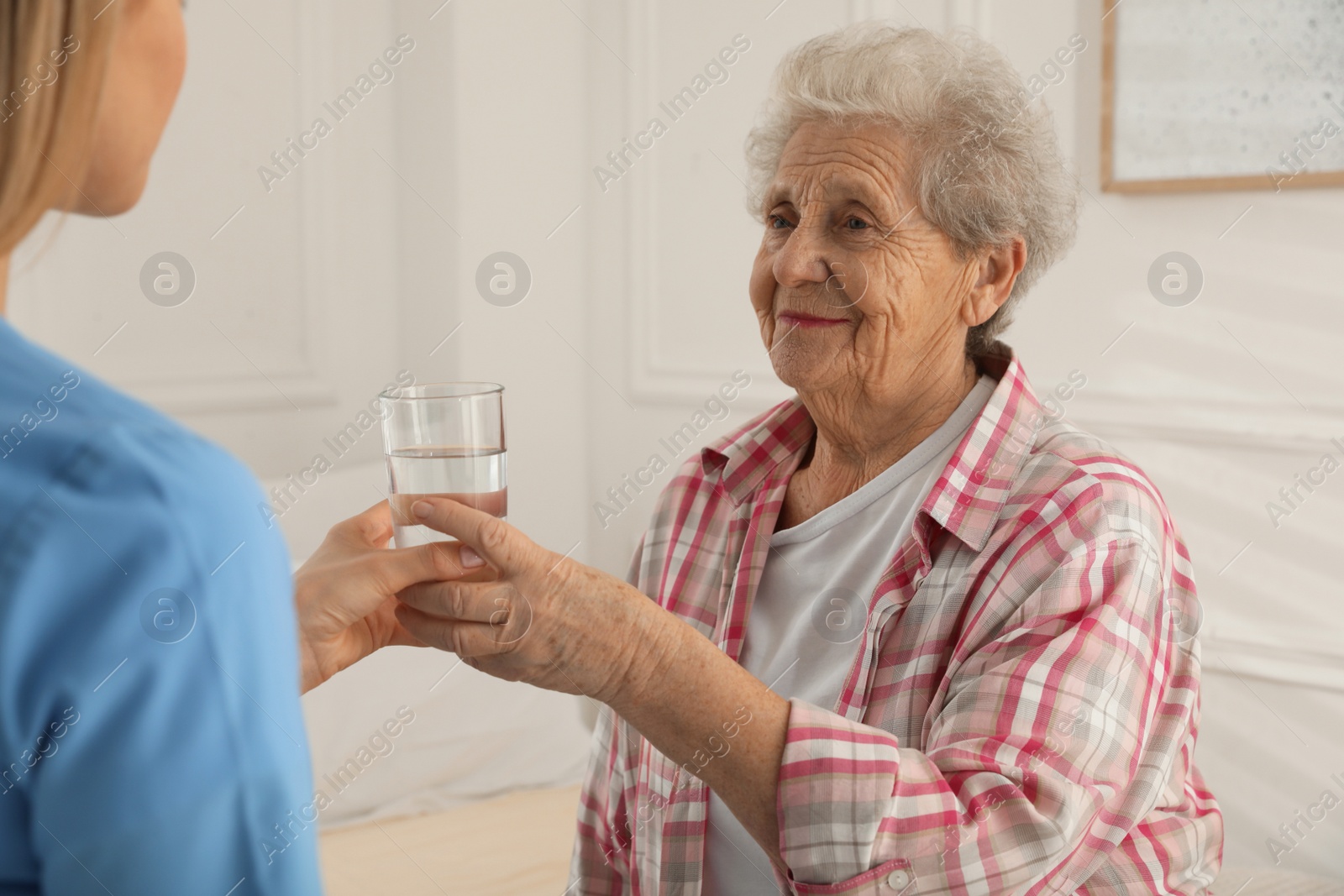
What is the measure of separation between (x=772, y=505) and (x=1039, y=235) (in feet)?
1.75

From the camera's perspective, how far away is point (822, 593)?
1418 millimetres

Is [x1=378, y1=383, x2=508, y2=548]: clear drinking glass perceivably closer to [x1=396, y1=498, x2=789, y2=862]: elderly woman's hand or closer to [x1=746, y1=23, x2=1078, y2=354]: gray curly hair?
[x1=396, y1=498, x2=789, y2=862]: elderly woman's hand

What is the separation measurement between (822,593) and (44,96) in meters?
1.09

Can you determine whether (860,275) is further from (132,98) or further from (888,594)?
(132,98)

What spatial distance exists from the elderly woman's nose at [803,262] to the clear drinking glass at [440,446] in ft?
2.08

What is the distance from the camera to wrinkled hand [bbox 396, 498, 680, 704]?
96 cm

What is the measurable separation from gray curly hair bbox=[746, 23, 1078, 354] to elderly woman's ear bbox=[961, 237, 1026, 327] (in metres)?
0.02

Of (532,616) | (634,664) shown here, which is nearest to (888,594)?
(634,664)

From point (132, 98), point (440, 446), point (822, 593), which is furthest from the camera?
point (822, 593)

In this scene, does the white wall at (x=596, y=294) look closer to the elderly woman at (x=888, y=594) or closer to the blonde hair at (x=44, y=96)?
the elderly woman at (x=888, y=594)

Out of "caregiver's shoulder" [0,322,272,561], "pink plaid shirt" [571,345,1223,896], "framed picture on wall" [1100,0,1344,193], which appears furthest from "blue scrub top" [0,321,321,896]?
"framed picture on wall" [1100,0,1344,193]

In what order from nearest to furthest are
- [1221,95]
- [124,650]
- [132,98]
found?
1. [124,650]
2. [132,98]
3. [1221,95]

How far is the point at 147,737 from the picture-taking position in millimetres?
463

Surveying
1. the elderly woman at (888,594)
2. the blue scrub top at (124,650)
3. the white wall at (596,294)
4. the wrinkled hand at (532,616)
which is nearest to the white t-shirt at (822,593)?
the elderly woman at (888,594)
